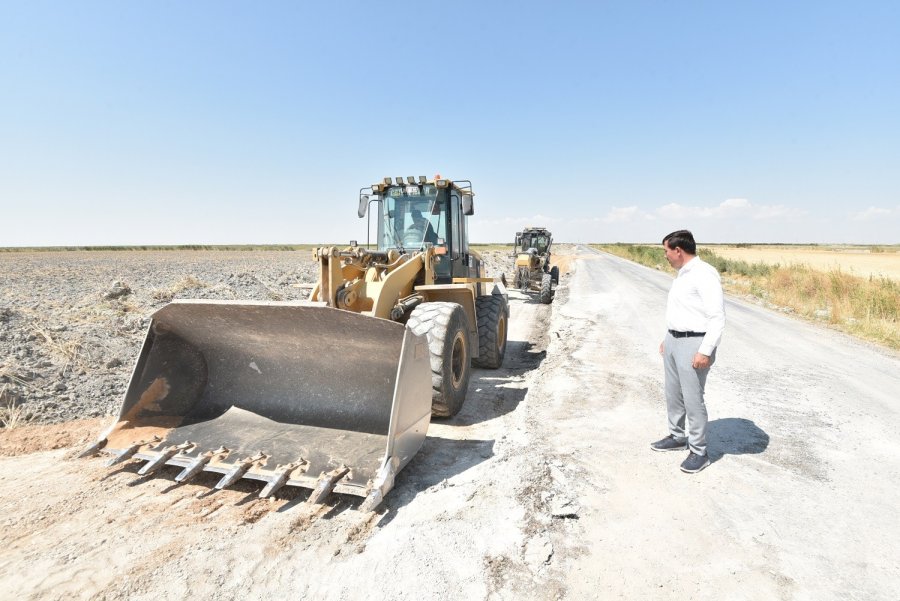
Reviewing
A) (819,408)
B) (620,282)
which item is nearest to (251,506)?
(819,408)

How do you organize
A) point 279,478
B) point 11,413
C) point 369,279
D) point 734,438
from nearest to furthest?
1. point 279,478
2. point 734,438
3. point 11,413
4. point 369,279

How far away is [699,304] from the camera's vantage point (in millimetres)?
3625

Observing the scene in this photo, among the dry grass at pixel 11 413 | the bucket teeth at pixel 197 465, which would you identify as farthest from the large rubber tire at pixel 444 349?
the dry grass at pixel 11 413

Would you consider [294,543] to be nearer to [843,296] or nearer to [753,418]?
[753,418]

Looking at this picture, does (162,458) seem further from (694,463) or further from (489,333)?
(489,333)

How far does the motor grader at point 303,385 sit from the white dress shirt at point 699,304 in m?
1.95

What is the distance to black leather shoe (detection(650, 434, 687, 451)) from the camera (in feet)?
13.1

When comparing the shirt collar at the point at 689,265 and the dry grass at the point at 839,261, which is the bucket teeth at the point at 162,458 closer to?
the shirt collar at the point at 689,265

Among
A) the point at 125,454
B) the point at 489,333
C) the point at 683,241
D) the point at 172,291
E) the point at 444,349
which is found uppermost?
the point at 683,241

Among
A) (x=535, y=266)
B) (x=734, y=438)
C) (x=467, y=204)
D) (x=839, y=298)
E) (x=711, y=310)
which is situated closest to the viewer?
(x=711, y=310)

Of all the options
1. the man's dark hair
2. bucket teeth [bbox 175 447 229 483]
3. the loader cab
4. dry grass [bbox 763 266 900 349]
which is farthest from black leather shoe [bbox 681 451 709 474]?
dry grass [bbox 763 266 900 349]

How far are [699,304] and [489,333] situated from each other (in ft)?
11.6

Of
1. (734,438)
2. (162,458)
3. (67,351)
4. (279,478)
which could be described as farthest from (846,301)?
(67,351)

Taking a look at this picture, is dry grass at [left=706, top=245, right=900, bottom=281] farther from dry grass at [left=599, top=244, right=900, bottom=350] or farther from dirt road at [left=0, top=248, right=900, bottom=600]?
dirt road at [left=0, top=248, right=900, bottom=600]
